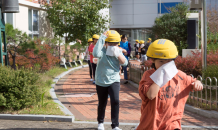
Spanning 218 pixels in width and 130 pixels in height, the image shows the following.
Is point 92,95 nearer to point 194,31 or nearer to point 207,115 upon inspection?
point 207,115

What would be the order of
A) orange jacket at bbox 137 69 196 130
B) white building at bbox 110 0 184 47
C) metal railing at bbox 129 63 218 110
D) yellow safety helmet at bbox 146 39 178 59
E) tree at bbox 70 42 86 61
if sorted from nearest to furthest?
yellow safety helmet at bbox 146 39 178 59, orange jacket at bbox 137 69 196 130, metal railing at bbox 129 63 218 110, tree at bbox 70 42 86 61, white building at bbox 110 0 184 47

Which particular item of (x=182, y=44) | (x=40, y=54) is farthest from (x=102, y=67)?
(x=182, y=44)

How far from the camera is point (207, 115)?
6531 millimetres

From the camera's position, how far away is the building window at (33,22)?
17.5 meters

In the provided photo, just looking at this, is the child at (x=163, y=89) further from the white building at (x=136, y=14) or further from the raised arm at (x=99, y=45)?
the white building at (x=136, y=14)

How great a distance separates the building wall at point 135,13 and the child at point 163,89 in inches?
1314

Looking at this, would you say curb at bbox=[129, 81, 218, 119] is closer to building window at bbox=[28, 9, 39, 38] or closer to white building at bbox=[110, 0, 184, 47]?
building window at bbox=[28, 9, 39, 38]

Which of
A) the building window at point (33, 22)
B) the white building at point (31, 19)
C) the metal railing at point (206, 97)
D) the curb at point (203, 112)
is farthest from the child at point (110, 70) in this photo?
the building window at point (33, 22)

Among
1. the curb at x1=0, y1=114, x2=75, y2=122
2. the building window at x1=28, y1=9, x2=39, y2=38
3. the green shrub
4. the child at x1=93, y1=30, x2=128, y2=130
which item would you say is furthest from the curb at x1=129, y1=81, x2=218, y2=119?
the building window at x1=28, y1=9, x2=39, y2=38

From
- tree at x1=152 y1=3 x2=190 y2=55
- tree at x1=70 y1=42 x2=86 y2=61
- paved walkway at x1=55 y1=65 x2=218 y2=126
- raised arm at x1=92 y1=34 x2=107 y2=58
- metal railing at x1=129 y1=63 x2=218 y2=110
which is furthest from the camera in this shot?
tree at x1=152 y1=3 x2=190 y2=55

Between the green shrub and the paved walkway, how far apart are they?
1050mm

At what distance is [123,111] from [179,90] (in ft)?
14.0

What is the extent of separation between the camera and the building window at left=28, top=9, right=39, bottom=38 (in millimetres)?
17527

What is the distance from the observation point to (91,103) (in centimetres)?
793
